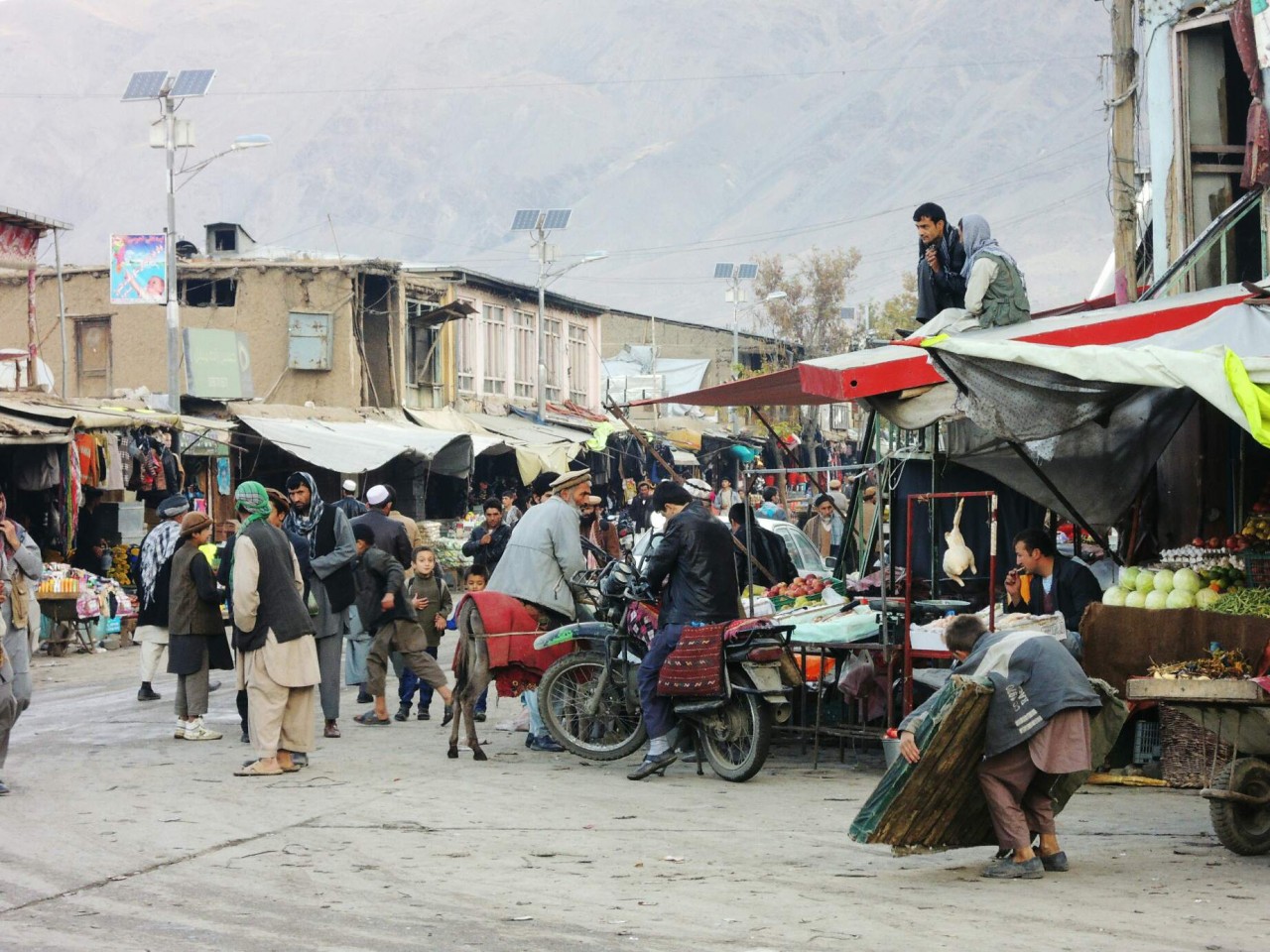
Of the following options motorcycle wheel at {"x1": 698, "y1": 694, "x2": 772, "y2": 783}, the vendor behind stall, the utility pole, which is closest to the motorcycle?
motorcycle wheel at {"x1": 698, "y1": 694, "x2": 772, "y2": 783}

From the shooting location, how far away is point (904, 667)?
33.8ft

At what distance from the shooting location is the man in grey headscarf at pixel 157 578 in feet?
44.8

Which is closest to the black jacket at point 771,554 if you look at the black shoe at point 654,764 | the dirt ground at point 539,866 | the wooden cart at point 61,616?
the dirt ground at point 539,866

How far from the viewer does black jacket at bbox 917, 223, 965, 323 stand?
1205 centimetres

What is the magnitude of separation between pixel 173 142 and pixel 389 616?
60.0 feet

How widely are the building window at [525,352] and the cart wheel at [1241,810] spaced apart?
38702mm

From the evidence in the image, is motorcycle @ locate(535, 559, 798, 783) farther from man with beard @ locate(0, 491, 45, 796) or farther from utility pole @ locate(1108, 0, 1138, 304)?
utility pole @ locate(1108, 0, 1138, 304)

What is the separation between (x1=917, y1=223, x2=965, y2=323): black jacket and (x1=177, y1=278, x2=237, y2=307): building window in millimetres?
25990

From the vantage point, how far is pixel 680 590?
416 inches

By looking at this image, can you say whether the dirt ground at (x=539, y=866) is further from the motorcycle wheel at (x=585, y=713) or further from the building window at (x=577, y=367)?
the building window at (x=577, y=367)

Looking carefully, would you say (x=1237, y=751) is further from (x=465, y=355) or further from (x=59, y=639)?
(x=465, y=355)

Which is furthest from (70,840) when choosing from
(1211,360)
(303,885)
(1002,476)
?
(1002,476)

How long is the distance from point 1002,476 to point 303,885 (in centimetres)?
675

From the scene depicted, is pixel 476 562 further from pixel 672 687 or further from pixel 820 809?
pixel 820 809
